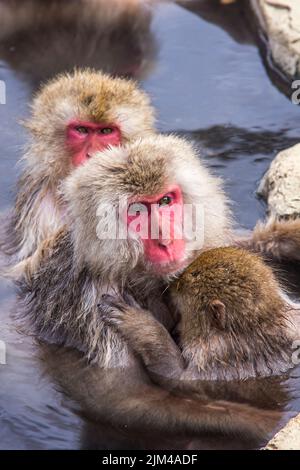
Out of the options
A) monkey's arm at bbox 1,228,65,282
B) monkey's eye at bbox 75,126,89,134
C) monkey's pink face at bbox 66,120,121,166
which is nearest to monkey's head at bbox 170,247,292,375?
monkey's arm at bbox 1,228,65,282

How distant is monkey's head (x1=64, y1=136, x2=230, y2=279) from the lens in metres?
6.20

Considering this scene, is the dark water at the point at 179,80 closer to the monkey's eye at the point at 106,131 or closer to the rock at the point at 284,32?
the rock at the point at 284,32

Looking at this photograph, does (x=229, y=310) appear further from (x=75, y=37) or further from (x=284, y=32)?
Result: (x=75, y=37)

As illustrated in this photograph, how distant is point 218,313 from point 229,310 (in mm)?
62

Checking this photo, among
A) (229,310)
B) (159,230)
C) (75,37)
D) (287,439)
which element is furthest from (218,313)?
(75,37)

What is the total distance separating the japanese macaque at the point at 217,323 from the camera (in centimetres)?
620

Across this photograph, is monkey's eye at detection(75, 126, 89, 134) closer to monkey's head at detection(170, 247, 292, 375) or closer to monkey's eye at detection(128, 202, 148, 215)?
monkey's eye at detection(128, 202, 148, 215)

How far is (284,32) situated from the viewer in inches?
394

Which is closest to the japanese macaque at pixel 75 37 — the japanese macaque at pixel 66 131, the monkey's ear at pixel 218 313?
the japanese macaque at pixel 66 131

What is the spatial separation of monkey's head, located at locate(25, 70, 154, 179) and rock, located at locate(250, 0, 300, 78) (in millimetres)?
2555

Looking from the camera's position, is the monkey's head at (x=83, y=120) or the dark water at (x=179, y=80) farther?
the dark water at (x=179, y=80)

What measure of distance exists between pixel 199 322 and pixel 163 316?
0.43 meters
